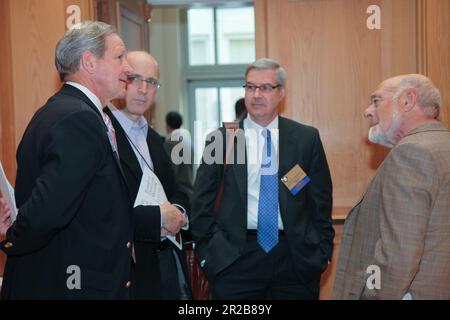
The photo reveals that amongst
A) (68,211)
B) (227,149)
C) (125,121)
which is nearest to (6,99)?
(125,121)

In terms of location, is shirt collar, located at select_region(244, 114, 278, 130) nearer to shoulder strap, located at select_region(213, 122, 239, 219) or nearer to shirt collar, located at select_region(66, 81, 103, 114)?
shoulder strap, located at select_region(213, 122, 239, 219)

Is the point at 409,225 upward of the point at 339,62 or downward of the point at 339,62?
downward

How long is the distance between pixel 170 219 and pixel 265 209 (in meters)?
0.65

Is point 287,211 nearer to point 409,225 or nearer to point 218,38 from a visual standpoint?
point 409,225

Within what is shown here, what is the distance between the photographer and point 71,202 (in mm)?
1964

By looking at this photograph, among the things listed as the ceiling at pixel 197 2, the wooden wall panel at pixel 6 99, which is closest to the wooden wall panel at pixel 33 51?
the wooden wall panel at pixel 6 99

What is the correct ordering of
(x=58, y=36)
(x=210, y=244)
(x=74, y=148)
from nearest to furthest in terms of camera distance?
(x=74, y=148) → (x=210, y=244) → (x=58, y=36)

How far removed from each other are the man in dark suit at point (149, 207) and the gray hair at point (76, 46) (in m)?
0.62

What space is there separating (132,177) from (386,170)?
1.17m

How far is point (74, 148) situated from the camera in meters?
1.97

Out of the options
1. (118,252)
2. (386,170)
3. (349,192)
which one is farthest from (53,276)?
(349,192)

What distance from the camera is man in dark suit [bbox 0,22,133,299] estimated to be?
6.40 feet
